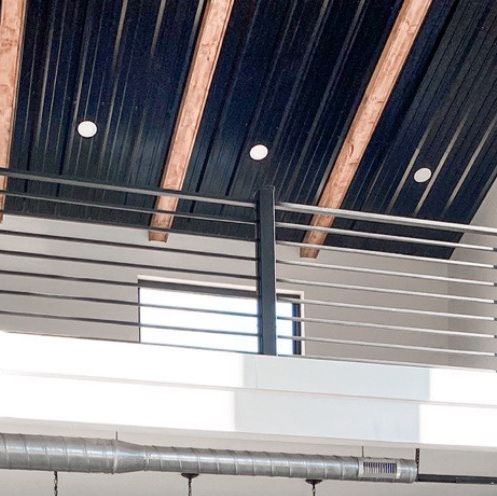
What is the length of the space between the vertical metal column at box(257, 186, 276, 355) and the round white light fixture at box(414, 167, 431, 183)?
2.91 m

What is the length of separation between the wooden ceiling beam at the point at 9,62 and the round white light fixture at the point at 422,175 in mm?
3356

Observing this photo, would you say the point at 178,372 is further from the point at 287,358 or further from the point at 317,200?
the point at 317,200

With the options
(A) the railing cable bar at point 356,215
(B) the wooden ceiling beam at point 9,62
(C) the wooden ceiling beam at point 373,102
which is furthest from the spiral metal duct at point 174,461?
(C) the wooden ceiling beam at point 373,102

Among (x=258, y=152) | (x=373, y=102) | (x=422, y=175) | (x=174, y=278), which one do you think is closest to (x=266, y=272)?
(x=373, y=102)

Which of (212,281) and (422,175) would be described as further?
(212,281)

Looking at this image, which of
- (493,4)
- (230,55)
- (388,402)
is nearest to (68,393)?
(388,402)

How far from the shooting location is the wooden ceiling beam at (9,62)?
6.16 metres

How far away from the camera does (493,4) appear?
6977 millimetres

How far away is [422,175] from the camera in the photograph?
26.9 ft

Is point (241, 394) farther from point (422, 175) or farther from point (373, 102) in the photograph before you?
point (422, 175)

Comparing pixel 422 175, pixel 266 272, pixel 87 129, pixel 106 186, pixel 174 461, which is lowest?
pixel 174 461

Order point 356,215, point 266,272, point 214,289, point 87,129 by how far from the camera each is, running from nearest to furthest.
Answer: point 266,272, point 356,215, point 87,129, point 214,289

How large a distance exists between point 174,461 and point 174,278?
6.93 ft

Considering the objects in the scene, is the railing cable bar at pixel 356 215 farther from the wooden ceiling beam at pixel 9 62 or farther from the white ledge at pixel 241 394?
the wooden ceiling beam at pixel 9 62
